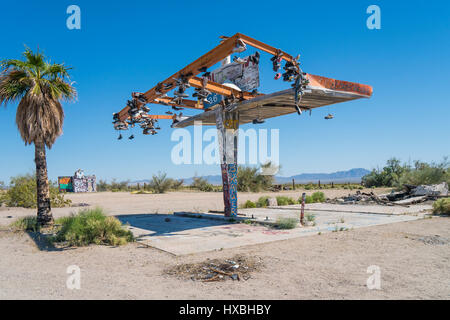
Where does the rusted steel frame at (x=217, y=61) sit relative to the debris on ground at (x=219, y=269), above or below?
above

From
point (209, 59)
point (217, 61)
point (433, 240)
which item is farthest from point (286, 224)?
point (209, 59)

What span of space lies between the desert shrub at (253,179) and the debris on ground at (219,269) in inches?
1236

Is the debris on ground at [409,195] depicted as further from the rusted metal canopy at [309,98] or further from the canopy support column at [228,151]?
the canopy support column at [228,151]

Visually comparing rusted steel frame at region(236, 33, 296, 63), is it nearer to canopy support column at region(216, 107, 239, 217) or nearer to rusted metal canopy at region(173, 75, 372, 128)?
rusted metal canopy at region(173, 75, 372, 128)

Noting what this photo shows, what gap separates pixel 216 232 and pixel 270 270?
15.5 ft

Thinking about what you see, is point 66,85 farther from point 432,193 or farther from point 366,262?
point 432,193

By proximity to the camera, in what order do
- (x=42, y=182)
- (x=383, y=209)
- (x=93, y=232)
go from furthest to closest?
(x=383, y=209)
(x=42, y=182)
(x=93, y=232)

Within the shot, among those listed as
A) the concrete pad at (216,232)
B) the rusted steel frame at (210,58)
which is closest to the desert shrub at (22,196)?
the concrete pad at (216,232)

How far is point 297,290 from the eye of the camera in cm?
522

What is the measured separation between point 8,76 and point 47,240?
20.5ft

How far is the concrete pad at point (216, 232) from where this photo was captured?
8997 millimetres

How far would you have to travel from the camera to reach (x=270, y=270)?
21.0ft

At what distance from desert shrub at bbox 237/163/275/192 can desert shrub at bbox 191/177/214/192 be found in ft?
24.1

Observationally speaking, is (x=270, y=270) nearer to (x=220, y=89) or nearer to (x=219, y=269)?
(x=219, y=269)
